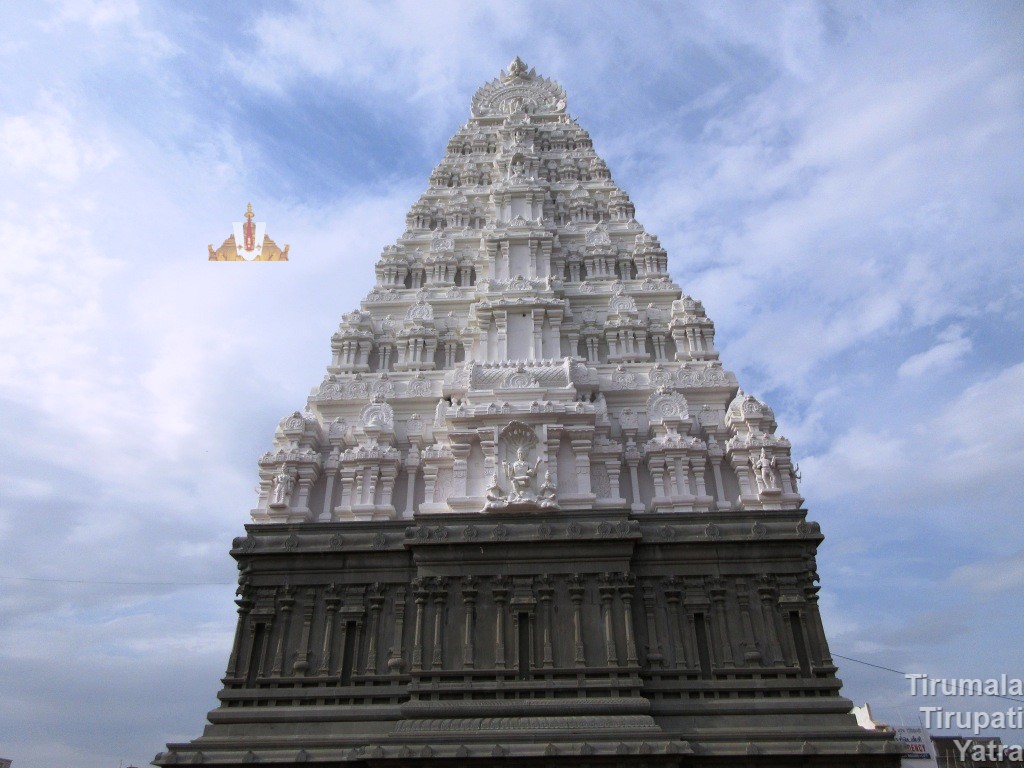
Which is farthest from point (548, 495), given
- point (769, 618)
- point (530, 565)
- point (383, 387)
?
point (383, 387)

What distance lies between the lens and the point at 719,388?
22.0 metres

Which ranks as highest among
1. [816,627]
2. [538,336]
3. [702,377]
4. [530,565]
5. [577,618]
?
[538,336]

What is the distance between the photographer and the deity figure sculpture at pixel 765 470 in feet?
63.6

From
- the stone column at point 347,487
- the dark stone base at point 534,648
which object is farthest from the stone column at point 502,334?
the dark stone base at point 534,648

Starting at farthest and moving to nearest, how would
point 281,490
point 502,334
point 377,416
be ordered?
point 502,334 → point 377,416 → point 281,490

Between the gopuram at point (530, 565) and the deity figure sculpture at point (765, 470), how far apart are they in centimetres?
7

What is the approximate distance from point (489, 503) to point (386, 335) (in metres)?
8.50

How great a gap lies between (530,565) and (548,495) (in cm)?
229

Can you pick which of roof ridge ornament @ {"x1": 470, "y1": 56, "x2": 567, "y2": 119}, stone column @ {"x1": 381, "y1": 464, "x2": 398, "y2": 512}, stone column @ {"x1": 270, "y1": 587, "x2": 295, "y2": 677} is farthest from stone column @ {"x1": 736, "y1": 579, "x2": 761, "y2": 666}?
roof ridge ornament @ {"x1": 470, "y1": 56, "x2": 567, "y2": 119}

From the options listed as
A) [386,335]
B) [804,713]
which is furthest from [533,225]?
[804,713]

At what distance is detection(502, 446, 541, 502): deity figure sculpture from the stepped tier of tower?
7 centimetres

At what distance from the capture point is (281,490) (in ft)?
65.3

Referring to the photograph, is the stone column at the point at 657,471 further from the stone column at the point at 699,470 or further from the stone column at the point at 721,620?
the stone column at the point at 721,620

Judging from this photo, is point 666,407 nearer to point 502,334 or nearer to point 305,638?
point 502,334
